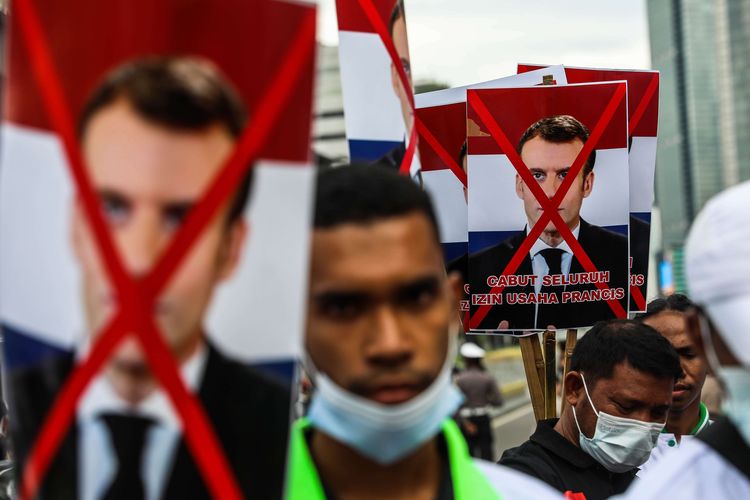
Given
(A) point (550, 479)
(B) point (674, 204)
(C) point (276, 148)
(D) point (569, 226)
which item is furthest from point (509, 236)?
(B) point (674, 204)

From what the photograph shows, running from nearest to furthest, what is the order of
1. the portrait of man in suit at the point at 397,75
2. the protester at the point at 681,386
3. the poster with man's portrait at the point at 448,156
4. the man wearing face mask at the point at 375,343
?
the man wearing face mask at the point at 375,343
the portrait of man in suit at the point at 397,75
the poster with man's portrait at the point at 448,156
the protester at the point at 681,386

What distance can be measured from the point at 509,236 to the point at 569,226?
0.24 meters

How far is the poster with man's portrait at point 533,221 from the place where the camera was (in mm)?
3977

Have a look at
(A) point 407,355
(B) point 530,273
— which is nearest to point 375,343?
(A) point 407,355

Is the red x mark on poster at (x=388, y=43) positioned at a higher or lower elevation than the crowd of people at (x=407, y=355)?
higher

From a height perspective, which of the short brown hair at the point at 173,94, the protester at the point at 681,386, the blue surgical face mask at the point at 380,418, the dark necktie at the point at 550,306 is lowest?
the protester at the point at 681,386

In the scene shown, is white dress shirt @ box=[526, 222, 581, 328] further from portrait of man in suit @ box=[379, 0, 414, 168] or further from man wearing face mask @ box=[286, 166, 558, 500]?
man wearing face mask @ box=[286, 166, 558, 500]

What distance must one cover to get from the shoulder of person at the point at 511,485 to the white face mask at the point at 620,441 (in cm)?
176

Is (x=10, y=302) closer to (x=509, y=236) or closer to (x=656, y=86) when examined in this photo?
(x=509, y=236)

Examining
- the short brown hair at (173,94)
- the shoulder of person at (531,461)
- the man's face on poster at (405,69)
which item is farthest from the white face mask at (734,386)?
the shoulder of person at (531,461)

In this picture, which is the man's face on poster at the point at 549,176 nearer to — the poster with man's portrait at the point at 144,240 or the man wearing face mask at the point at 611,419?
the man wearing face mask at the point at 611,419

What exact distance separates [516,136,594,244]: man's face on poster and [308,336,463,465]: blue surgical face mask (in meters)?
2.18

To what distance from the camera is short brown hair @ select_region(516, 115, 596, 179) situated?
13.2 ft

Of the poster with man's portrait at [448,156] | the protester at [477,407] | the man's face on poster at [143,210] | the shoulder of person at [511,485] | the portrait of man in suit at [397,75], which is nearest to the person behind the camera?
the man's face on poster at [143,210]
